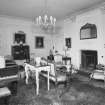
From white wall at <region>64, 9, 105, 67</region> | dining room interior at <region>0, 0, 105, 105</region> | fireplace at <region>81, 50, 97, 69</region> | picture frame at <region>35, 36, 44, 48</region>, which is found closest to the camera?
dining room interior at <region>0, 0, 105, 105</region>

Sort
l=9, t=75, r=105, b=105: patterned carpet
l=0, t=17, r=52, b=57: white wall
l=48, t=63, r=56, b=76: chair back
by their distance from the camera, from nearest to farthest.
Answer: l=9, t=75, r=105, b=105: patterned carpet
l=48, t=63, r=56, b=76: chair back
l=0, t=17, r=52, b=57: white wall

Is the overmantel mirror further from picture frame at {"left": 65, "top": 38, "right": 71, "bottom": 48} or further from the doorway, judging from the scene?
picture frame at {"left": 65, "top": 38, "right": 71, "bottom": 48}

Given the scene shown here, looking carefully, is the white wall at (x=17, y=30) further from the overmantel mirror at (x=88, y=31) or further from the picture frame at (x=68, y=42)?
the overmantel mirror at (x=88, y=31)

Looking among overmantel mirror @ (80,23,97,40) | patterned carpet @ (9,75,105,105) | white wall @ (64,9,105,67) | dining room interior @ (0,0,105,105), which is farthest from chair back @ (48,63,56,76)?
overmantel mirror @ (80,23,97,40)

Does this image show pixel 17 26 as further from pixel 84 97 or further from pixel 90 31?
pixel 84 97

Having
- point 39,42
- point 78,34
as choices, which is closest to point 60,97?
point 78,34

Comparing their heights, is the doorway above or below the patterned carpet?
above

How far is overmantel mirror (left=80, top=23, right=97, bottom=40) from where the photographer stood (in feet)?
14.6

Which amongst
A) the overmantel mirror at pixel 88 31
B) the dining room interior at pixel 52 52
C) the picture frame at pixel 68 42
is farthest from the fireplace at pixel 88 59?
the picture frame at pixel 68 42

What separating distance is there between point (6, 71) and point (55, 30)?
5294 millimetres

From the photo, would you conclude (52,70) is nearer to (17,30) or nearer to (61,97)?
(61,97)

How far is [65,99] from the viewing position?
8.02 feet

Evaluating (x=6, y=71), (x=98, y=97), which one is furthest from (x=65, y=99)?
(x=6, y=71)

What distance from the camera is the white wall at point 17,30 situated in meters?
5.53
